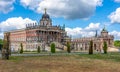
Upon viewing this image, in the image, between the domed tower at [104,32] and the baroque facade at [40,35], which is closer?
the baroque facade at [40,35]

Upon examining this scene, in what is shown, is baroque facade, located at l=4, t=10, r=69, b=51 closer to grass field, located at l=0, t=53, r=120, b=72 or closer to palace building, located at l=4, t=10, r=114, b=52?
palace building, located at l=4, t=10, r=114, b=52

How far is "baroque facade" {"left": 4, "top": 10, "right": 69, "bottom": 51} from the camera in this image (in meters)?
124

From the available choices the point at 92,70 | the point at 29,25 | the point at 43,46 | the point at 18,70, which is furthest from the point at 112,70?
the point at 29,25

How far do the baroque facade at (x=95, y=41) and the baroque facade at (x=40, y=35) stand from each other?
23.8ft

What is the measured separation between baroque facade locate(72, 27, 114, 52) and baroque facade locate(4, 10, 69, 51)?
7.25 meters

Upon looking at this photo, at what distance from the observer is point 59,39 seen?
452 feet

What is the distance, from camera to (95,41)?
137 m

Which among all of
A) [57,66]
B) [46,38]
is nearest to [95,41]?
[46,38]

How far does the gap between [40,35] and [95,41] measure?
2886 centimetres

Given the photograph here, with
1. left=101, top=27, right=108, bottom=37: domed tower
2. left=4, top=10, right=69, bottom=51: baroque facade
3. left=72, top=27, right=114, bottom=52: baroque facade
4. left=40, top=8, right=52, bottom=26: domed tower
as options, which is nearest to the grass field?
left=4, top=10, right=69, bottom=51: baroque facade

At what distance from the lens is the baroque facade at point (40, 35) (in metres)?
124

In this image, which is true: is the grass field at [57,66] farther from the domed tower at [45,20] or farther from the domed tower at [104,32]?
the domed tower at [104,32]

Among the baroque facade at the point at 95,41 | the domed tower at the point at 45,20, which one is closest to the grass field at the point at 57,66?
the baroque facade at the point at 95,41

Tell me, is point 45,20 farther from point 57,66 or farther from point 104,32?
point 57,66
